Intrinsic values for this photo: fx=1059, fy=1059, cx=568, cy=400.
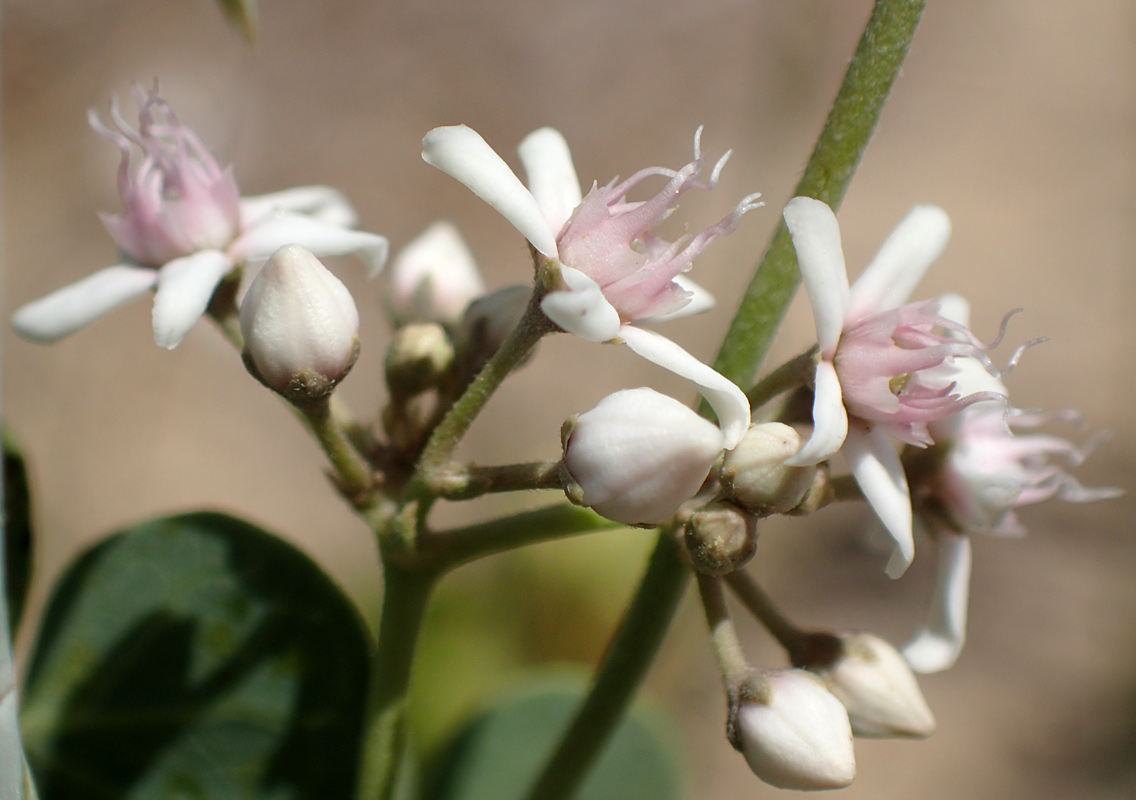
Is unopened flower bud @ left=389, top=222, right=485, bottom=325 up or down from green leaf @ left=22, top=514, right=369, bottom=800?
up

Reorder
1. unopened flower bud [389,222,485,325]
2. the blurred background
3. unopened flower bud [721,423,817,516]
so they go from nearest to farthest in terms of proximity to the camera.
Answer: unopened flower bud [721,423,817,516] < unopened flower bud [389,222,485,325] < the blurred background

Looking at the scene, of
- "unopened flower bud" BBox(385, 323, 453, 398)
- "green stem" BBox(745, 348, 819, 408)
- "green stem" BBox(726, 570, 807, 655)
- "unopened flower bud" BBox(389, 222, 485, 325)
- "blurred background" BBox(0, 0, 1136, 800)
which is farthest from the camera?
"blurred background" BBox(0, 0, 1136, 800)

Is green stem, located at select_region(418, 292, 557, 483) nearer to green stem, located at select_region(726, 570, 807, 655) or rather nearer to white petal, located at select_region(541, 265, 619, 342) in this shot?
white petal, located at select_region(541, 265, 619, 342)

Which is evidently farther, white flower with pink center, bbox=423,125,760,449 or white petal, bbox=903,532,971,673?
white petal, bbox=903,532,971,673

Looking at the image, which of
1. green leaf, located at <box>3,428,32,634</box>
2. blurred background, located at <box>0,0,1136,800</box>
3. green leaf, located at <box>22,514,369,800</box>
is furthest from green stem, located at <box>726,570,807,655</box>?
blurred background, located at <box>0,0,1136,800</box>

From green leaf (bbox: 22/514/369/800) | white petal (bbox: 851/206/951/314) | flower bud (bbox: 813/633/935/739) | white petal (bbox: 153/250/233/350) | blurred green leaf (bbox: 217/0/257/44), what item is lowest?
green leaf (bbox: 22/514/369/800)

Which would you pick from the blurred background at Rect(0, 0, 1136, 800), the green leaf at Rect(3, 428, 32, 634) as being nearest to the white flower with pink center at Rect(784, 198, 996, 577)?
the green leaf at Rect(3, 428, 32, 634)

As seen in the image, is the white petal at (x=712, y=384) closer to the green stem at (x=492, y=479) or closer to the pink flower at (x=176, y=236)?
the green stem at (x=492, y=479)
